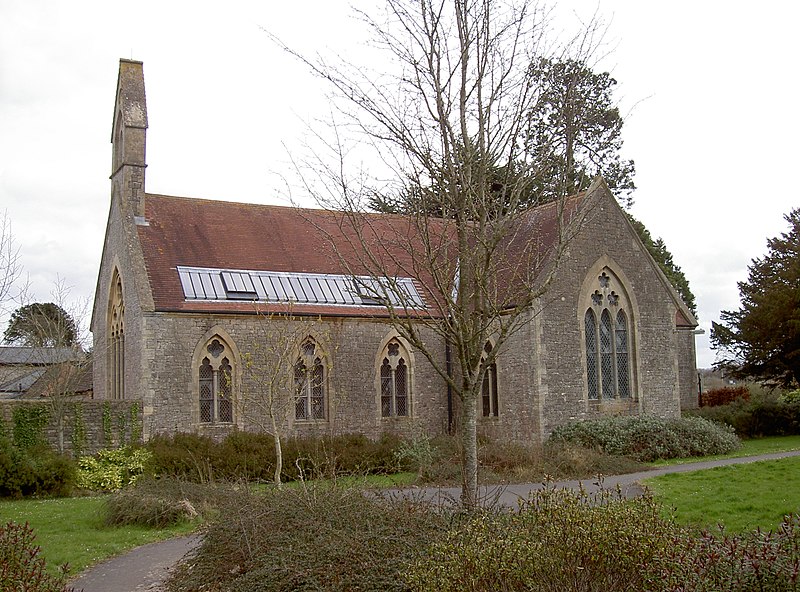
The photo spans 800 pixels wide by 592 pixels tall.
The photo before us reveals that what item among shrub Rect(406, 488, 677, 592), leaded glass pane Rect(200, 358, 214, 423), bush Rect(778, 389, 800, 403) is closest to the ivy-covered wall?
leaded glass pane Rect(200, 358, 214, 423)

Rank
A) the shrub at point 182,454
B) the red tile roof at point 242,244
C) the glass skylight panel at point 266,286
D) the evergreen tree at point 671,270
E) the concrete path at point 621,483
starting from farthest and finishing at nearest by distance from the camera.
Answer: the evergreen tree at point 671,270 < the glass skylight panel at point 266,286 < the red tile roof at point 242,244 < the shrub at point 182,454 < the concrete path at point 621,483

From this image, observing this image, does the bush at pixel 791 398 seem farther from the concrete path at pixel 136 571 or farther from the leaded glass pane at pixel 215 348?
the concrete path at pixel 136 571

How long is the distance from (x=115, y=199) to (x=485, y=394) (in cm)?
1223

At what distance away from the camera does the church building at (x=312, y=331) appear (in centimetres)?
2128

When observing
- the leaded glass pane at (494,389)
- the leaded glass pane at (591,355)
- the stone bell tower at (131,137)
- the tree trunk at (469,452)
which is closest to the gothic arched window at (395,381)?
the leaded glass pane at (494,389)

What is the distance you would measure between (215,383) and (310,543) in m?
14.3

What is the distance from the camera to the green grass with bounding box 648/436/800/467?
20656mm

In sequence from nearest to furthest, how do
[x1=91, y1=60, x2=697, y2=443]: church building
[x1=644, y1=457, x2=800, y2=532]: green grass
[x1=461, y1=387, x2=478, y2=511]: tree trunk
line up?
[x1=461, y1=387, x2=478, y2=511]: tree trunk, [x1=644, y1=457, x2=800, y2=532]: green grass, [x1=91, y1=60, x2=697, y2=443]: church building

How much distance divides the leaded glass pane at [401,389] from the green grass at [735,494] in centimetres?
896

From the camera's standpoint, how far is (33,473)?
17.4m

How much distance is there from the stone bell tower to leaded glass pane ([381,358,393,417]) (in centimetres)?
813

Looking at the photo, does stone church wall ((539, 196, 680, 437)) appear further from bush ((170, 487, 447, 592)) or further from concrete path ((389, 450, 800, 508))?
bush ((170, 487, 447, 592))

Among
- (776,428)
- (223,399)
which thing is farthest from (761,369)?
(223,399)

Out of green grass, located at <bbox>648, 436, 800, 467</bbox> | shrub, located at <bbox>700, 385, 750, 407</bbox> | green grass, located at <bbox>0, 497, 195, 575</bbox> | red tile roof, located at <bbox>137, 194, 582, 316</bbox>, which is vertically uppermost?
red tile roof, located at <bbox>137, 194, 582, 316</bbox>
